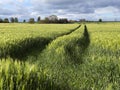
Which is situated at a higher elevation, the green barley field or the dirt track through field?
the green barley field

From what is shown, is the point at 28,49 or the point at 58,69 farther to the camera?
the point at 28,49

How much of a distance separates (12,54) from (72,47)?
333 cm

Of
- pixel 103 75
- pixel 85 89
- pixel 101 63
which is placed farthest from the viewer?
pixel 101 63

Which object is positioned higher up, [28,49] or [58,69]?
[58,69]

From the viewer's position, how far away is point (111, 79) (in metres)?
8.32

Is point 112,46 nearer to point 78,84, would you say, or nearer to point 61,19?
point 78,84

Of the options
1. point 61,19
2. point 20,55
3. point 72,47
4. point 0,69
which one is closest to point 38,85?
point 0,69

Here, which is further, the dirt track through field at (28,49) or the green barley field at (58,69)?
the dirt track through field at (28,49)

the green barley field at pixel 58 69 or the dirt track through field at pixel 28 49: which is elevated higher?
the green barley field at pixel 58 69

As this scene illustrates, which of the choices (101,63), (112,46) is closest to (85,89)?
(101,63)

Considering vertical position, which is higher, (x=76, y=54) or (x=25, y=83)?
(x=25, y=83)

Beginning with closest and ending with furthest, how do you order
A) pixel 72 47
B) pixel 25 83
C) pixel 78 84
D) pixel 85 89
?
pixel 25 83 < pixel 85 89 < pixel 78 84 < pixel 72 47

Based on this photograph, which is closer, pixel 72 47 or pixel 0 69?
pixel 0 69

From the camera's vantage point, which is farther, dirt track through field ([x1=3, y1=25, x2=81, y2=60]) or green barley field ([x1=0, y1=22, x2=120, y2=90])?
dirt track through field ([x1=3, y1=25, x2=81, y2=60])
